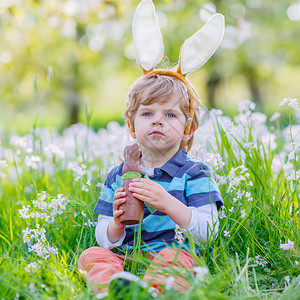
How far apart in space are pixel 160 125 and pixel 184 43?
1.96 ft

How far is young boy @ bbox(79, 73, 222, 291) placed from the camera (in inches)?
88.4

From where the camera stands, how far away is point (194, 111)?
2.80 meters

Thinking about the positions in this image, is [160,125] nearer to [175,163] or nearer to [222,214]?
[175,163]

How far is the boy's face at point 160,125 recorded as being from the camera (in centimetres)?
248

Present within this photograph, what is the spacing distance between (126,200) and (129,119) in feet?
2.38

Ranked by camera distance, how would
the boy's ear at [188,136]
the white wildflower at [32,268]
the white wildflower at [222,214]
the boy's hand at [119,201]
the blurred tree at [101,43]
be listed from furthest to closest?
1. the blurred tree at [101,43]
2. the boy's ear at [188,136]
3. the white wildflower at [222,214]
4. the boy's hand at [119,201]
5. the white wildflower at [32,268]

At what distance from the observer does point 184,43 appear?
2.64 metres

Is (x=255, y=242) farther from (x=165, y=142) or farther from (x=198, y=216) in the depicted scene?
(x=165, y=142)

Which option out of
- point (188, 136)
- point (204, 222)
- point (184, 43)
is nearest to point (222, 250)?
point (204, 222)

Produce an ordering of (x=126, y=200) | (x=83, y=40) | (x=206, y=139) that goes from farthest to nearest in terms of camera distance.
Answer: (x=83, y=40) < (x=206, y=139) < (x=126, y=200)

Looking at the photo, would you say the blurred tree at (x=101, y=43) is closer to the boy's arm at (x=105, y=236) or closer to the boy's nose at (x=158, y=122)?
the boy's nose at (x=158, y=122)

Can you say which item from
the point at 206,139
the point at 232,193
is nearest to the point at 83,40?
the point at 206,139

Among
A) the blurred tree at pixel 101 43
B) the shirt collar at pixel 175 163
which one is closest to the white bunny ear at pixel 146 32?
the shirt collar at pixel 175 163

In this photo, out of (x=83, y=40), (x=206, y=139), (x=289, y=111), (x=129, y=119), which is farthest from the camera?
(x=83, y=40)
